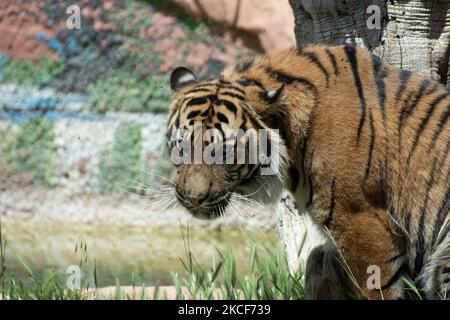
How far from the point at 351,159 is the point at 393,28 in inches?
42.8

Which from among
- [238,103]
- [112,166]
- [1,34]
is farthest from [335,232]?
[1,34]

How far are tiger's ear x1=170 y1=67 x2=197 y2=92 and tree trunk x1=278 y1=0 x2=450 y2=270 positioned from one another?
2.79 ft

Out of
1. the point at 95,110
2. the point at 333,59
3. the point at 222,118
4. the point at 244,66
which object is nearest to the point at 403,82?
the point at 333,59

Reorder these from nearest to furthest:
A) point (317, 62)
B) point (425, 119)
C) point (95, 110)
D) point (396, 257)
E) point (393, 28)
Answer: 1. point (396, 257)
2. point (425, 119)
3. point (317, 62)
4. point (393, 28)
5. point (95, 110)

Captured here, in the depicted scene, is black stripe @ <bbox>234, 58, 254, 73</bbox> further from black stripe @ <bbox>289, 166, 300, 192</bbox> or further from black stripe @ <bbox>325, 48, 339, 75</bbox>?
black stripe @ <bbox>289, 166, 300, 192</bbox>

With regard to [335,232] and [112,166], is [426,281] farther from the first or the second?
[112,166]

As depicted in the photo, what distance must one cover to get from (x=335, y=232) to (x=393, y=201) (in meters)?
0.32

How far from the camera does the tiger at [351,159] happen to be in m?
4.00

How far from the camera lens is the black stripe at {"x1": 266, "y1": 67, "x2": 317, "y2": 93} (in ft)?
13.7

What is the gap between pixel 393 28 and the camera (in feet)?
15.4

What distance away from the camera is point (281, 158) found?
412 cm

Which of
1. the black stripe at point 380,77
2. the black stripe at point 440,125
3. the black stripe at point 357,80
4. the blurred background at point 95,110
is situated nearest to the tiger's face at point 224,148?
the black stripe at point 357,80

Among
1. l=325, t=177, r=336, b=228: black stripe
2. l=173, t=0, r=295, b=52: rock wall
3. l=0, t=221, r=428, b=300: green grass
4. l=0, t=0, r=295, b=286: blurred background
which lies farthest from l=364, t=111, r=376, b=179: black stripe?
l=0, t=0, r=295, b=286: blurred background

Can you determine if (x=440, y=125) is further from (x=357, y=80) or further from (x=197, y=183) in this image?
(x=197, y=183)
